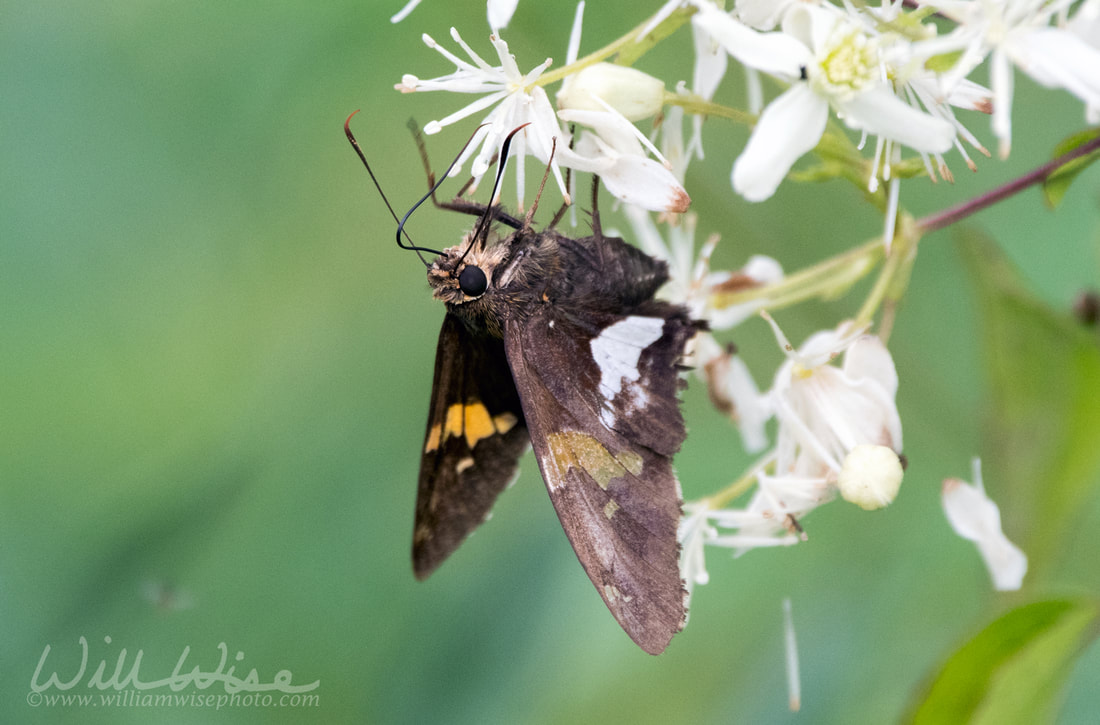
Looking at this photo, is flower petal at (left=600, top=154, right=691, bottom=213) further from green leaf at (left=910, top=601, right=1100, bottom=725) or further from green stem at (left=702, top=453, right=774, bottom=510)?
green leaf at (left=910, top=601, right=1100, bottom=725)

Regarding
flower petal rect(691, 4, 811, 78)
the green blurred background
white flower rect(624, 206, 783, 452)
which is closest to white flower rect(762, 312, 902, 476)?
white flower rect(624, 206, 783, 452)

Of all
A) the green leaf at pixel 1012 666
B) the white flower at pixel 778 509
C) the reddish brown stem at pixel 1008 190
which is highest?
the reddish brown stem at pixel 1008 190

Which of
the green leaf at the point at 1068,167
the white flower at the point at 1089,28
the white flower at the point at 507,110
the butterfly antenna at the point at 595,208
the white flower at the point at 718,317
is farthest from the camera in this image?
the white flower at the point at 718,317

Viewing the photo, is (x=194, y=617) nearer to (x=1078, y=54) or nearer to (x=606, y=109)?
(x=606, y=109)

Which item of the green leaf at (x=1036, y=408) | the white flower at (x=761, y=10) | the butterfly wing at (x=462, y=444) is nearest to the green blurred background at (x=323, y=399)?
the green leaf at (x=1036, y=408)

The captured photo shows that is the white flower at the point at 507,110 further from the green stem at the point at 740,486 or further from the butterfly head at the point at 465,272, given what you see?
the green stem at the point at 740,486

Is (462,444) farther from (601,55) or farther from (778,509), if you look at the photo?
(601,55)

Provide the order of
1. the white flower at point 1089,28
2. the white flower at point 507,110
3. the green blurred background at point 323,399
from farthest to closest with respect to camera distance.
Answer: the green blurred background at point 323,399 < the white flower at point 507,110 < the white flower at point 1089,28
